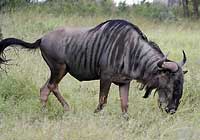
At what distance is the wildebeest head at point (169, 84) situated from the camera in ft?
23.7

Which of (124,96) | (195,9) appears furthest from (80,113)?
(195,9)

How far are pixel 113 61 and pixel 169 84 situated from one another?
0.85 meters

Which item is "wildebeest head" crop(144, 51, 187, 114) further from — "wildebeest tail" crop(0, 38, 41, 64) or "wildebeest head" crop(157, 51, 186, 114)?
"wildebeest tail" crop(0, 38, 41, 64)

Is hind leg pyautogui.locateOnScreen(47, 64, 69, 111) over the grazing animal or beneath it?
beneath

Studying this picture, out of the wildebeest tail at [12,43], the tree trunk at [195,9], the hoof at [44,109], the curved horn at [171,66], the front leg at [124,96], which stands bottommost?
the tree trunk at [195,9]

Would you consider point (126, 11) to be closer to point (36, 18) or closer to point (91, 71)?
point (36, 18)

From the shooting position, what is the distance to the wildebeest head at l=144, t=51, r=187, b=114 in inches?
285

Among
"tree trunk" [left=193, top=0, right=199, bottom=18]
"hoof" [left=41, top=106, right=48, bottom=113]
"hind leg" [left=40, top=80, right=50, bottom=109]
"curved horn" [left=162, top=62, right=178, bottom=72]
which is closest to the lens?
"curved horn" [left=162, top=62, right=178, bottom=72]

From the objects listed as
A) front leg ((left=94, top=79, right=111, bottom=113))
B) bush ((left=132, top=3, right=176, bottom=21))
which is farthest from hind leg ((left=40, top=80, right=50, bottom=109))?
bush ((left=132, top=3, right=176, bottom=21))

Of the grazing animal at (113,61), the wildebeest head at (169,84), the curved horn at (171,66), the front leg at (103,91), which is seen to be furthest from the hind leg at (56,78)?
the curved horn at (171,66)

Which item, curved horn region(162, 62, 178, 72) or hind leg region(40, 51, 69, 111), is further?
hind leg region(40, 51, 69, 111)

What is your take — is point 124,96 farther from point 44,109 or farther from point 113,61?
point 44,109

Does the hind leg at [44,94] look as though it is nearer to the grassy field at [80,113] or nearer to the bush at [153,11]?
the grassy field at [80,113]

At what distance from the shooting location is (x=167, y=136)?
20.3ft
